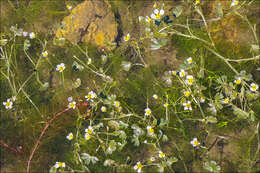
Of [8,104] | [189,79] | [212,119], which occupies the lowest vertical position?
[212,119]

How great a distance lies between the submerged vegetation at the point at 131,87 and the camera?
8.85ft

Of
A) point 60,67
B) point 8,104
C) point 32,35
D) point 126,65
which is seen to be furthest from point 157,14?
point 8,104

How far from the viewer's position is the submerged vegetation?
2.70 meters

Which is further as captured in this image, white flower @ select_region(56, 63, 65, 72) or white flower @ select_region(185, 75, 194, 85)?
white flower @ select_region(56, 63, 65, 72)

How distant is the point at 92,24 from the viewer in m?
2.91

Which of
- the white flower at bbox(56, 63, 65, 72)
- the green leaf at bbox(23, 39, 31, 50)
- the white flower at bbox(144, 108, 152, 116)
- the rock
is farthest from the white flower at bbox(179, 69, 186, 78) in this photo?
the green leaf at bbox(23, 39, 31, 50)

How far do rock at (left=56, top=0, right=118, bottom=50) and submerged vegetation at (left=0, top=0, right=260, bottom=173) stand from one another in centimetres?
1

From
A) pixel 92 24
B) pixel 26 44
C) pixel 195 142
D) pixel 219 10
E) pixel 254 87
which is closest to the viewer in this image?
pixel 254 87

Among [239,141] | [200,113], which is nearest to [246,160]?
[239,141]

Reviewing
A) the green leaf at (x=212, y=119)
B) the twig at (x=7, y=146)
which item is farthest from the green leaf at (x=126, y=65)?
the twig at (x=7, y=146)

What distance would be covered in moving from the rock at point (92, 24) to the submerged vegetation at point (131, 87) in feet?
0.04

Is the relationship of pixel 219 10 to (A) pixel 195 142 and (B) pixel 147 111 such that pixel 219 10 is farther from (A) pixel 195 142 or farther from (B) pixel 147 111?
(A) pixel 195 142

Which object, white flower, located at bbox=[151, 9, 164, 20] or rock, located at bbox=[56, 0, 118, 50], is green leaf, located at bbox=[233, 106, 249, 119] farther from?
rock, located at bbox=[56, 0, 118, 50]

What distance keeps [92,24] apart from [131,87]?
3.00 feet
